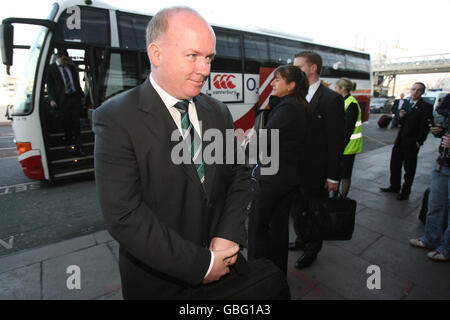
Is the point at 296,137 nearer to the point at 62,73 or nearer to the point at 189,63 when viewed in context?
the point at 189,63

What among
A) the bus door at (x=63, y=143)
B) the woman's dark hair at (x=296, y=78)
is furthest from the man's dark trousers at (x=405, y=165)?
the bus door at (x=63, y=143)

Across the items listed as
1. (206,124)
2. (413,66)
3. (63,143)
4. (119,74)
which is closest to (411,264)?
(206,124)

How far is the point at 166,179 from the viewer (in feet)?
3.54

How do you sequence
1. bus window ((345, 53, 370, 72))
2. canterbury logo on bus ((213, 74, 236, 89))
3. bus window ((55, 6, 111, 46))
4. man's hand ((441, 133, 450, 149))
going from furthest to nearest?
bus window ((345, 53, 370, 72)) < canterbury logo on bus ((213, 74, 236, 89)) < bus window ((55, 6, 111, 46)) < man's hand ((441, 133, 450, 149))

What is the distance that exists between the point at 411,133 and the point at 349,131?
1408 millimetres

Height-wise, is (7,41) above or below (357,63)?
below

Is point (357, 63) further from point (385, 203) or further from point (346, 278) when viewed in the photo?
point (346, 278)

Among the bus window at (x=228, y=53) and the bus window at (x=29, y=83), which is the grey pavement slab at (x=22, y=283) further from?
the bus window at (x=228, y=53)

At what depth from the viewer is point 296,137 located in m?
2.16

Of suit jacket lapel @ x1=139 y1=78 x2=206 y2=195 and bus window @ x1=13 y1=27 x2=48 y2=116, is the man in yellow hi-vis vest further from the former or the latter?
bus window @ x1=13 y1=27 x2=48 y2=116

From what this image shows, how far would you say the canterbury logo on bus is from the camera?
22.3 feet

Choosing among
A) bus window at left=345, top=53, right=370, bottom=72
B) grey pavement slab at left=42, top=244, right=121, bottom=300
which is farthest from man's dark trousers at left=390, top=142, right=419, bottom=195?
bus window at left=345, top=53, right=370, bottom=72

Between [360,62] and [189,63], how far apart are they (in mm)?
14130

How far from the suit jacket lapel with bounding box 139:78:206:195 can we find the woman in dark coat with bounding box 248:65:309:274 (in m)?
1.20
